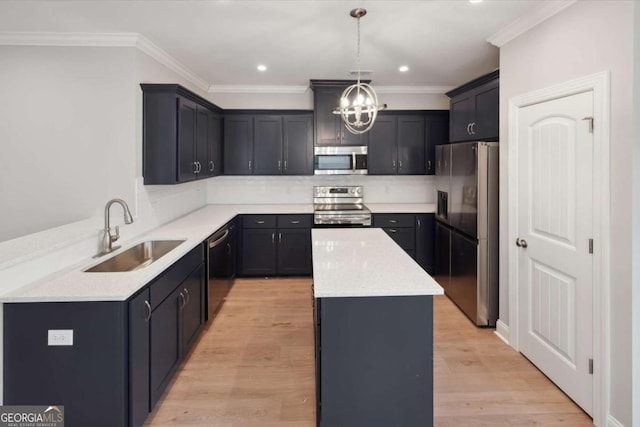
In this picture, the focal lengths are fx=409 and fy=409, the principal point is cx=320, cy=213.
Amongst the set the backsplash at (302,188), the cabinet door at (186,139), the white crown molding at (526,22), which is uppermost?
the white crown molding at (526,22)

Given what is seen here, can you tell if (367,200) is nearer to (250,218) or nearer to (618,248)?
(250,218)

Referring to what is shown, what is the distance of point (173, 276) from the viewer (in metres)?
2.75

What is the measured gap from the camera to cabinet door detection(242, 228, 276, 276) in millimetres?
5320

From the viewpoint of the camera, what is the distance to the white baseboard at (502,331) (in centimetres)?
342

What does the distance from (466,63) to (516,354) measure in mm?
2932

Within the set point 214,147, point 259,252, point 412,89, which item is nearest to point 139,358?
point 259,252

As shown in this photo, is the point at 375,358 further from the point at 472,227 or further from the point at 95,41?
the point at 95,41

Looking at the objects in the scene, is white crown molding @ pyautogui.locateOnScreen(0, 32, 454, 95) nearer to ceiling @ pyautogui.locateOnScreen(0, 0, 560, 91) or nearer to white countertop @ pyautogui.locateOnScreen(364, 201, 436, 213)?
ceiling @ pyautogui.locateOnScreen(0, 0, 560, 91)

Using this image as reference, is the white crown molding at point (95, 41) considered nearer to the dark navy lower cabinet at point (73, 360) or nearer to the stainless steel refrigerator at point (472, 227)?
the dark navy lower cabinet at point (73, 360)

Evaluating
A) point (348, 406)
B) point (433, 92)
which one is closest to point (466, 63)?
point (433, 92)

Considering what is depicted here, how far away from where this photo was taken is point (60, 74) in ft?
11.2

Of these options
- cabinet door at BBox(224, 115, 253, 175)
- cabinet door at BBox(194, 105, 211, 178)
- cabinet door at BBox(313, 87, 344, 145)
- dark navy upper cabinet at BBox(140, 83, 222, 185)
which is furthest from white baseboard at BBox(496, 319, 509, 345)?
cabinet door at BBox(224, 115, 253, 175)

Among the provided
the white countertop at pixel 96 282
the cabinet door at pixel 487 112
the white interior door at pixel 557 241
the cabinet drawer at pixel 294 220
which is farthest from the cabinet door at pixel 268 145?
the white interior door at pixel 557 241

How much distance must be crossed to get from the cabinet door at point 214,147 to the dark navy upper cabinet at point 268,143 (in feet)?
0.71
